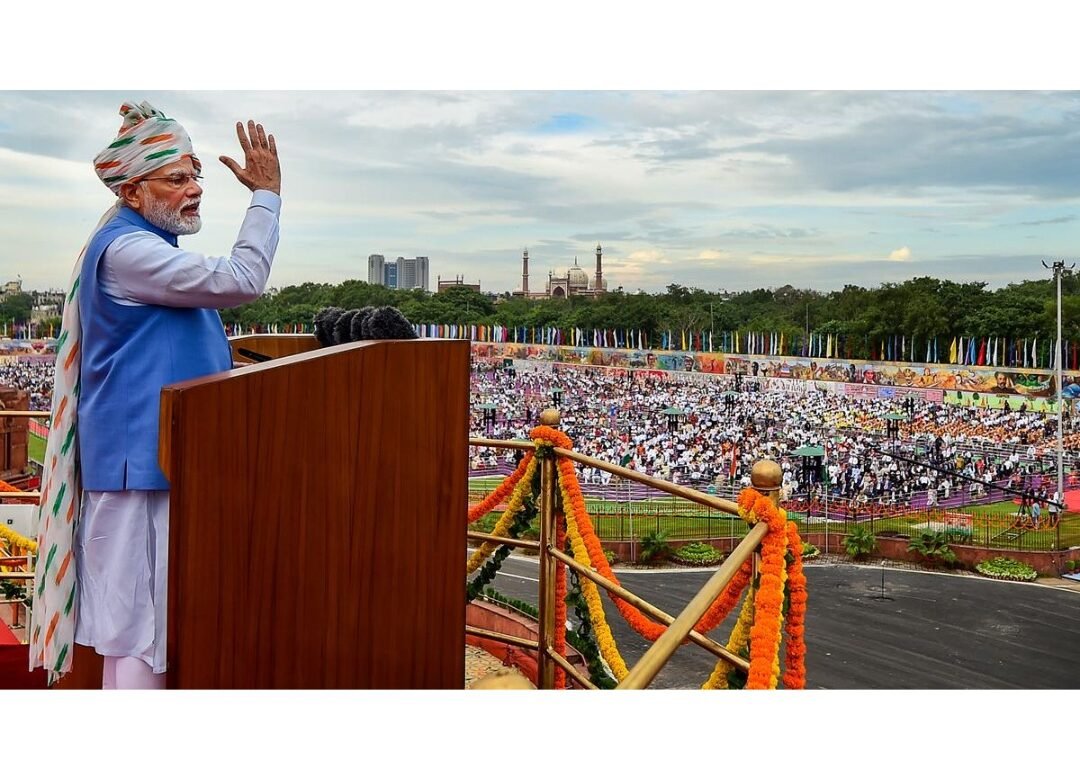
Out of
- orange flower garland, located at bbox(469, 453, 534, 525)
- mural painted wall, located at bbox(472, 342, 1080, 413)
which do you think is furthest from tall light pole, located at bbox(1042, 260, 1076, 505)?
orange flower garland, located at bbox(469, 453, 534, 525)

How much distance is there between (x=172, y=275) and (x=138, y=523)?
0.33 meters

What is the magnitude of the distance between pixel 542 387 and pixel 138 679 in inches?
982

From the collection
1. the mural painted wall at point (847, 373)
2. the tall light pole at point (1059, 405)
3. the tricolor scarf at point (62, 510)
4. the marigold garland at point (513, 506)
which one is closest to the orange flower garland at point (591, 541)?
the marigold garland at point (513, 506)

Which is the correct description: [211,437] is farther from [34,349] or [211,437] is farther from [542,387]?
[542,387]

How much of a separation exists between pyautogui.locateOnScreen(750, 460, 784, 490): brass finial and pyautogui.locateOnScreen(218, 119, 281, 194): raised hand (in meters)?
0.79

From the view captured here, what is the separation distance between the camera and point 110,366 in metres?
1.17

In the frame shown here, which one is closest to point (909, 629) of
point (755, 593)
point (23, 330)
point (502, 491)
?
point (502, 491)

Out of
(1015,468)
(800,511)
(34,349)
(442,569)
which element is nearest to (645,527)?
(800,511)

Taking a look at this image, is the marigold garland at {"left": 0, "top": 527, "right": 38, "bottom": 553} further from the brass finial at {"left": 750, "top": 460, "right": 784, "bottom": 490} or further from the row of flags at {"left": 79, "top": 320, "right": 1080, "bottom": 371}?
the row of flags at {"left": 79, "top": 320, "right": 1080, "bottom": 371}

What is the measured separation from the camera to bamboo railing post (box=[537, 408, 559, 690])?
1.76 meters

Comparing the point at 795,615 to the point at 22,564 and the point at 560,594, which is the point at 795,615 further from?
the point at 22,564

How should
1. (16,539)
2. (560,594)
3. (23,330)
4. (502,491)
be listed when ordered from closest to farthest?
(560,594) → (502,491) → (16,539) → (23,330)

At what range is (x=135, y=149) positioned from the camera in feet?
4.06

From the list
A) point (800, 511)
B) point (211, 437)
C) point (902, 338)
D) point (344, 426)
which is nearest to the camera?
point (211, 437)
